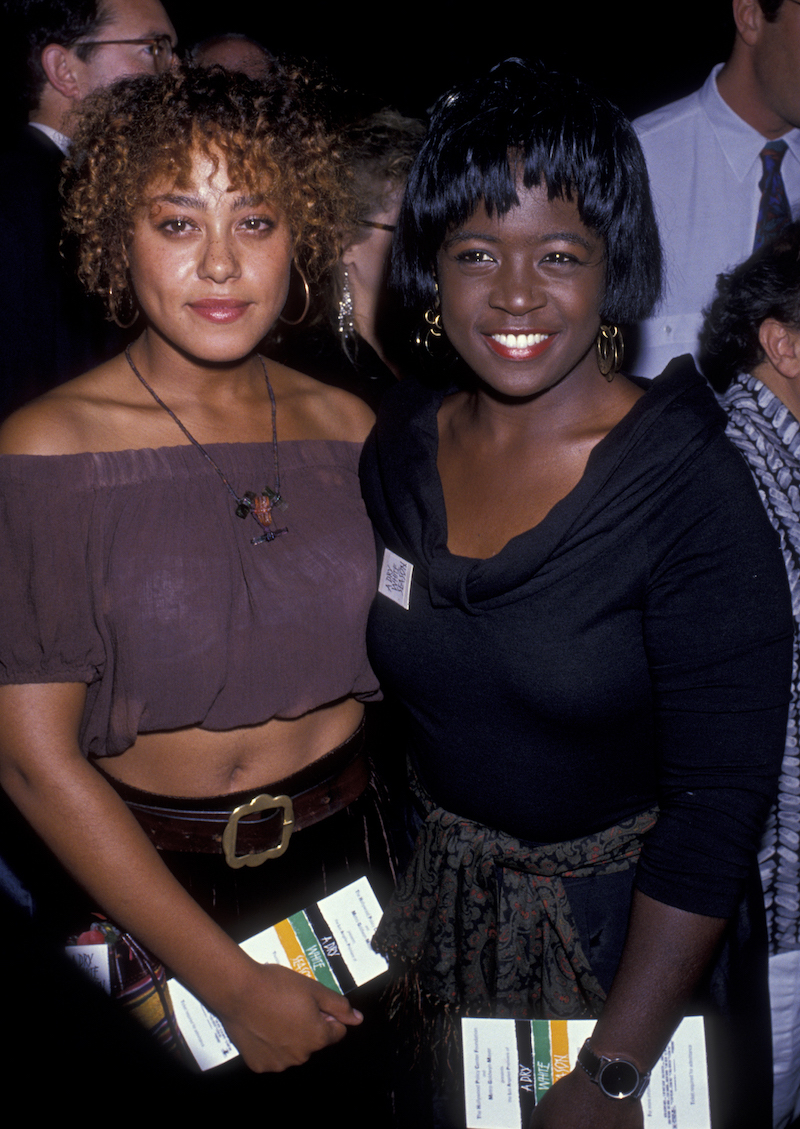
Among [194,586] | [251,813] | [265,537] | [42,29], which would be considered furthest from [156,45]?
[251,813]

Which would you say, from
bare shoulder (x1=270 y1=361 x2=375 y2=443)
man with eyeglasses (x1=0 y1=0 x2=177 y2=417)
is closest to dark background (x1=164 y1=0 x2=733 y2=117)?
man with eyeglasses (x1=0 y1=0 x2=177 y2=417)

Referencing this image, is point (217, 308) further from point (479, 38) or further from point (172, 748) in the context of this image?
point (479, 38)

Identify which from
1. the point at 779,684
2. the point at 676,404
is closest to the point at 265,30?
the point at 676,404

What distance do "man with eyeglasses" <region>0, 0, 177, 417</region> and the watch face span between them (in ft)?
6.89

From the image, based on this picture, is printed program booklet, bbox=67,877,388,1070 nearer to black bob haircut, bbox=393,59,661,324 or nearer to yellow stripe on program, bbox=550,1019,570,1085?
yellow stripe on program, bbox=550,1019,570,1085

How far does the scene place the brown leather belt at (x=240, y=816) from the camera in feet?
5.29

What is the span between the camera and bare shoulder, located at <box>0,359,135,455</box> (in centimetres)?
147

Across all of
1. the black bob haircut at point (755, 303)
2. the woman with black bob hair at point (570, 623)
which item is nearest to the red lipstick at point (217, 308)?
the woman with black bob hair at point (570, 623)

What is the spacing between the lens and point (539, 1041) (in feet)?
4.75

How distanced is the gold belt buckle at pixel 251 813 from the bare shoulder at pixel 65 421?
2.45 ft

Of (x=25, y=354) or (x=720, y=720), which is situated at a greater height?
(x=25, y=354)

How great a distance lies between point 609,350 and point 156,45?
2.05 m

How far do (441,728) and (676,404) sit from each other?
2.30 feet

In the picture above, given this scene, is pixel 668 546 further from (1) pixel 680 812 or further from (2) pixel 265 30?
(2) pixel 265 30
